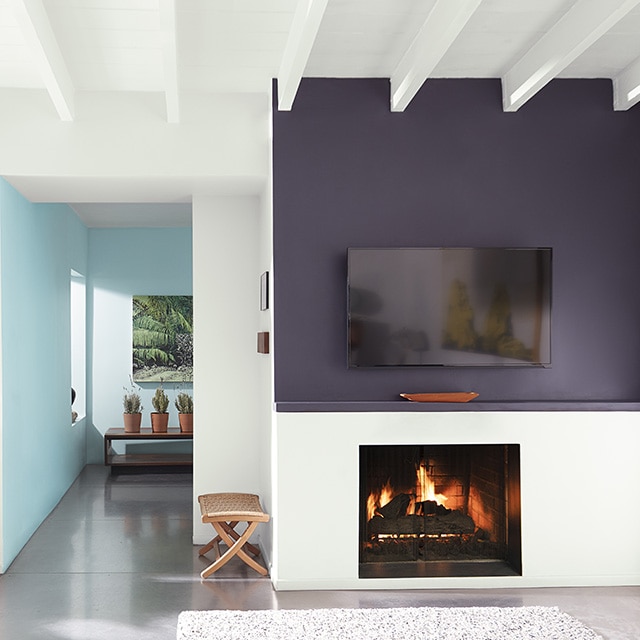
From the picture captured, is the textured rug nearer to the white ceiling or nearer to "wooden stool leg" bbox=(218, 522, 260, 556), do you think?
"wooden stool leg" bbox=(218, 522, 260, 556)

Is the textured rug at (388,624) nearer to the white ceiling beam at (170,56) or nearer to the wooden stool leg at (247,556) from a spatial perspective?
the wooden stool leg at (247,556)

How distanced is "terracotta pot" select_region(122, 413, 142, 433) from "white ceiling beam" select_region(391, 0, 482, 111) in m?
5.06

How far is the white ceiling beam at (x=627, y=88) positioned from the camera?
4.65 metres

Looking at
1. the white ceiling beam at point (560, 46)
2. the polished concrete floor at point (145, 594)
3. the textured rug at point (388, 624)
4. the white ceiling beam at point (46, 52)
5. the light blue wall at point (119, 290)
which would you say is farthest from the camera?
the light blue wall at point (119, 290)

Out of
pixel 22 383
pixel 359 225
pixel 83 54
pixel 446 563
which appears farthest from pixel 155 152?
pixel 446 563

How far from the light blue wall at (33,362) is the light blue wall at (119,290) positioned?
1221 mm

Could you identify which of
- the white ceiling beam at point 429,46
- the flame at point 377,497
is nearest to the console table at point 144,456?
the flame at point 377,497

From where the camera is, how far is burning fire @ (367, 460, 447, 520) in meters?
4.94

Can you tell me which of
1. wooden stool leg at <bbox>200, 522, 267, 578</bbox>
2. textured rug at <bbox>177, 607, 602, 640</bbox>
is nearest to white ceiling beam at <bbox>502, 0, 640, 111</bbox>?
textured rug at <bbox>177, 607, 602, 640</bbox>

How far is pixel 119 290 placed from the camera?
9.28 meters

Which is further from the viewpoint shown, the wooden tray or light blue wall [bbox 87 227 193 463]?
light blue wall [bbox 87 227 193 463]

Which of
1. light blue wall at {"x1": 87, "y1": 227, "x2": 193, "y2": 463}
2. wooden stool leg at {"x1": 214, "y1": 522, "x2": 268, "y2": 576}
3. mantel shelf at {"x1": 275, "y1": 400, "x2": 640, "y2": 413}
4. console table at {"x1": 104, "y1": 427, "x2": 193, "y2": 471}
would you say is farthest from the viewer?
light blue wall at {"x1": 87, "y1": 227, "x2": 193, "y2": 463}

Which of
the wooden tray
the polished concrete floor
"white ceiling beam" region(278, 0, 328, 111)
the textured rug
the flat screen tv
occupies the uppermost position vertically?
"white ceiling beam" region(278, 0, 328, 111)

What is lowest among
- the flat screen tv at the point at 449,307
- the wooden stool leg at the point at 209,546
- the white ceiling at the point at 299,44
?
the wooden stool leg at the point at 209,546
